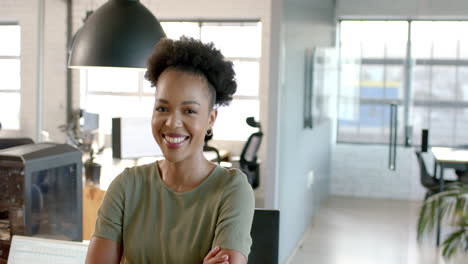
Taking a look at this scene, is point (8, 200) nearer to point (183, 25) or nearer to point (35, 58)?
point (35, 58)

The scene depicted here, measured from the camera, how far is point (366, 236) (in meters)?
3.84

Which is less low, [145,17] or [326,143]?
[145,17]

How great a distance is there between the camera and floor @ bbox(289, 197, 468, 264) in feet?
11.9

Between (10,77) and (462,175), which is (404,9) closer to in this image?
(462,175)

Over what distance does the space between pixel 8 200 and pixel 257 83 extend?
18.8 feet

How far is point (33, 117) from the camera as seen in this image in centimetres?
526

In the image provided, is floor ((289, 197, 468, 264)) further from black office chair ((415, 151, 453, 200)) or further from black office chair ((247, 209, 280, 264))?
black office chair ((247, 209, 280, 264))

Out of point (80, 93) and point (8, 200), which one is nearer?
point (8, 200)

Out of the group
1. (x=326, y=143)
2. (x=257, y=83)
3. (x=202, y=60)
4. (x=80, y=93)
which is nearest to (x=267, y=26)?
(x=257, y=83)

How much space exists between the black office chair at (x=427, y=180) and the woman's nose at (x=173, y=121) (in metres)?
2.53

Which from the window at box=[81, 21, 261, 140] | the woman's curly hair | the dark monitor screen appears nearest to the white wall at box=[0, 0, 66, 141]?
the window at box=[81, 21, 261, 140]

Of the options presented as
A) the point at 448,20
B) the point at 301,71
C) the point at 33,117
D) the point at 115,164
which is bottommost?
the point at 115,164

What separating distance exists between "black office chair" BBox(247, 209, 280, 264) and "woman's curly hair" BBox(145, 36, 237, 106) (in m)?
0.44

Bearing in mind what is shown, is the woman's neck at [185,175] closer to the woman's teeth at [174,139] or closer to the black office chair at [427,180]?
the woman's teeth at [174,139]
